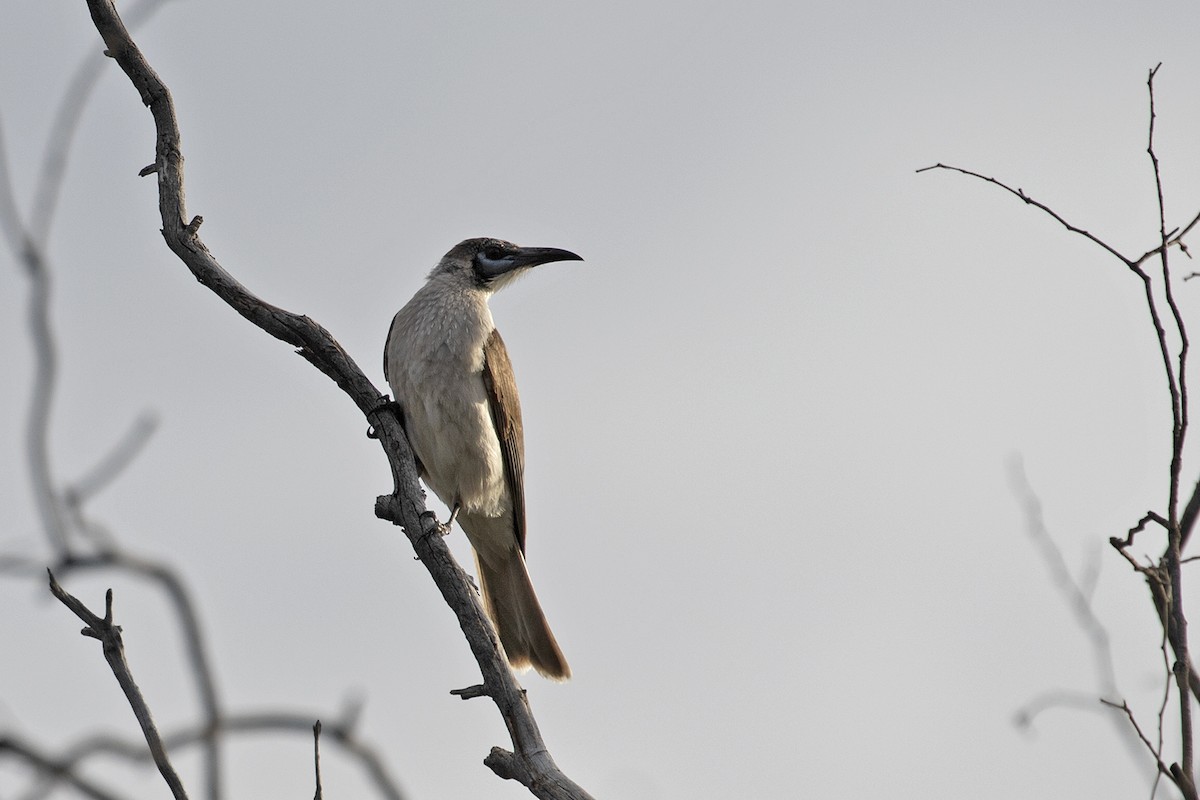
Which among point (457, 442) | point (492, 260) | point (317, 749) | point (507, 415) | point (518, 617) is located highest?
point (492, 260)

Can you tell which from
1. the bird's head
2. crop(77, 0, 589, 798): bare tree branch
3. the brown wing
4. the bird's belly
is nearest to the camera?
crop(77, 0, 589, 798): bare tree branch

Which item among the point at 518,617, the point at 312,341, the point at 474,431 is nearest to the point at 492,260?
the point at 474,431

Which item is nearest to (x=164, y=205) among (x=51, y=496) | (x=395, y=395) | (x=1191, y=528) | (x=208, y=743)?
(x=51, y=496)

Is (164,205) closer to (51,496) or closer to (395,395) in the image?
(51,496)

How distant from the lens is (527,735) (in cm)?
397

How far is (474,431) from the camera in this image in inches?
248

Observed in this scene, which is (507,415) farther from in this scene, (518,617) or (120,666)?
(120,666)

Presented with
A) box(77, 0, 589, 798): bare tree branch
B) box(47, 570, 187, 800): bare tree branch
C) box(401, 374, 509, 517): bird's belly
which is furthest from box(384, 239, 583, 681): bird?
box(47, 570, 187, 800): bare tree branch

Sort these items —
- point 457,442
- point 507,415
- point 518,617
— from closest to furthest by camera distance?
1. point 457,442
2. point 507,415
3. point 518,617

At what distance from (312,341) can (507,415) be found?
6.55 feet

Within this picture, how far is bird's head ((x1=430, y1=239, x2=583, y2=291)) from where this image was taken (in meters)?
7.46

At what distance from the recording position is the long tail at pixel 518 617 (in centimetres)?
664

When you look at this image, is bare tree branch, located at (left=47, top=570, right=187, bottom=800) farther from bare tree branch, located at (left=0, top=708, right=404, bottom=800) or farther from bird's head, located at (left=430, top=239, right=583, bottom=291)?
bird's head, located at (left=430, top=239, right=583, bottom=291)

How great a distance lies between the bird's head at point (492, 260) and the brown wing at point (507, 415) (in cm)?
69
